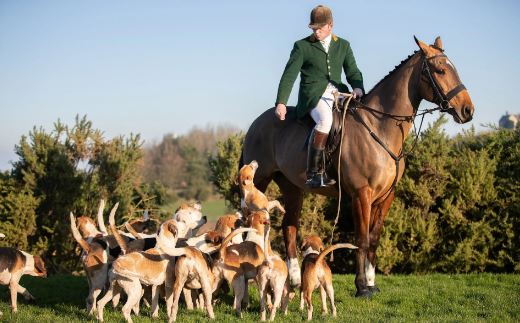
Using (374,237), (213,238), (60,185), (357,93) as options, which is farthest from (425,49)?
(60,185)

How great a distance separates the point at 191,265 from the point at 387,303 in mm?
2749

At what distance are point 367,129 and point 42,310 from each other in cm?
476

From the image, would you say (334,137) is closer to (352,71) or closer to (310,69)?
Answer: (310,69)

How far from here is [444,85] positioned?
8.13 m

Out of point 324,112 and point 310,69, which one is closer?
point 324,112

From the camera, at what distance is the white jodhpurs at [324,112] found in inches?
333

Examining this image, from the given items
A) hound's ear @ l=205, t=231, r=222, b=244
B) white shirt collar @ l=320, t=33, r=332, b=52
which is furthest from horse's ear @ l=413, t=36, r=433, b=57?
hound's ear @ l=205, t=231, r=222, b=244

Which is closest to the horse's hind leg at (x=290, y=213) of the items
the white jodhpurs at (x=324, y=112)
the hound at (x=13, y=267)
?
the white jodhpurs at (x=324, y=112)

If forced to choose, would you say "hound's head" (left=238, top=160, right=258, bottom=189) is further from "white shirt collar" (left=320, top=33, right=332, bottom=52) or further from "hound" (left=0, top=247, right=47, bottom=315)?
"hound" (left=0, top=247, right=47, bottom=315)

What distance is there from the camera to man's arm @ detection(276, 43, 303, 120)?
891 cm

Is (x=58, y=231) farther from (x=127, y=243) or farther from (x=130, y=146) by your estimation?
(x=127, y=243)

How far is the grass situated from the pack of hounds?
0.69 feet

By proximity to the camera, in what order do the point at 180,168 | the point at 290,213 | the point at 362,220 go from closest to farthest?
the point at 362,220 < the point at 290,213 < the point at 180,168

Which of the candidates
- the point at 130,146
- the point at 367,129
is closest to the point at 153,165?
the point at 130,146
